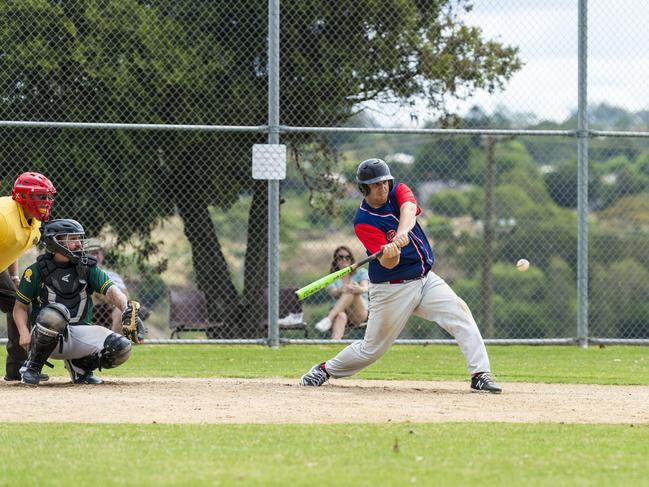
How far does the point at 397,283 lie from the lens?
885 centimetres

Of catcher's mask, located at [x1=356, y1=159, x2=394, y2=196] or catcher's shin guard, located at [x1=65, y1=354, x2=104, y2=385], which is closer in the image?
catcher's mask, located at [x1=356, y1=159, x2=394, y2=196]

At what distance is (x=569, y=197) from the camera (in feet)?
160

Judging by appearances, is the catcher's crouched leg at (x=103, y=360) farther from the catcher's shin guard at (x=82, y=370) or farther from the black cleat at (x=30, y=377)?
the black cleat at (x=30, y=377)

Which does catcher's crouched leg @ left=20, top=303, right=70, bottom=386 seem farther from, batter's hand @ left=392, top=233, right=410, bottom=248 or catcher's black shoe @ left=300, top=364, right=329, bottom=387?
batter's hand @ left=392, top=233, right=410, bottom=248

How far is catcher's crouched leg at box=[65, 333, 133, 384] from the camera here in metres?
9.09

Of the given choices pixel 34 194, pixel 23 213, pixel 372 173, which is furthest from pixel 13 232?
pixel 372 173

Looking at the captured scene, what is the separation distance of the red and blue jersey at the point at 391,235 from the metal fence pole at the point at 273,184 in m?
4.14

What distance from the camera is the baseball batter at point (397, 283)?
873 centimetres

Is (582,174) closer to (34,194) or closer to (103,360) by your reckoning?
(103,360)

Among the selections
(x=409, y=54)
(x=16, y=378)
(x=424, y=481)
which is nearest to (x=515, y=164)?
(x=409, y=54)

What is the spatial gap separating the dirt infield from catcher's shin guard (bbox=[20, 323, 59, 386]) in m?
0.10

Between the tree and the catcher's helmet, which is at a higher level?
the tree

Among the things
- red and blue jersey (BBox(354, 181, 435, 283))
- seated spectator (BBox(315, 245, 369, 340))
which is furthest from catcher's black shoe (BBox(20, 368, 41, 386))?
seated spectator (BBox(315, 245, 369, 340))

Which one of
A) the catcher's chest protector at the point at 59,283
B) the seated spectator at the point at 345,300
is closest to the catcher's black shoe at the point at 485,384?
the catcher's chest protector at the point at 59,283
